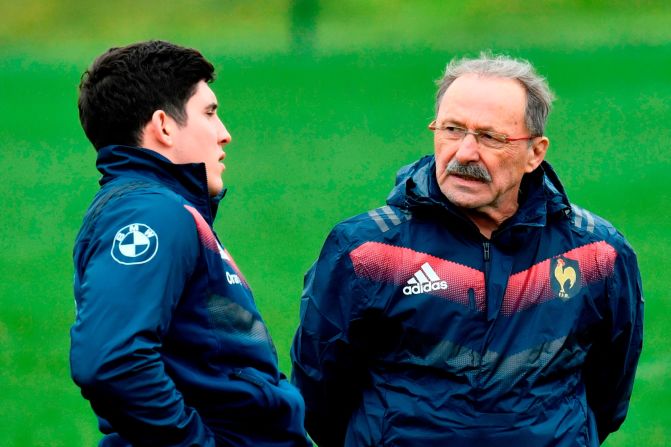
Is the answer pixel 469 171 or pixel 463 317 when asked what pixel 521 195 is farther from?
pixel 463 317

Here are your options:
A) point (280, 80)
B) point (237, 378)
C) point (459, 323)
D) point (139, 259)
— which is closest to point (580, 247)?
point (459, 323)

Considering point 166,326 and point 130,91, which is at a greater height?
point 130,91

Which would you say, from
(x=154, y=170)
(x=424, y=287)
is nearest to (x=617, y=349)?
(x=424, y=287)

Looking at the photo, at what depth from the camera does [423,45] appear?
8.00m

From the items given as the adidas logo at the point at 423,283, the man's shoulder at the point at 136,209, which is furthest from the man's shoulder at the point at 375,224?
the man's shoulder at the point at 136,209

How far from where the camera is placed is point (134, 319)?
2.40m

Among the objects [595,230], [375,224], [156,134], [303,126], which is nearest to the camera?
[156,134]

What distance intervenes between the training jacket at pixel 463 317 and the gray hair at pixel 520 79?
184 mm

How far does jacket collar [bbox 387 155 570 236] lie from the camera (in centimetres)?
336

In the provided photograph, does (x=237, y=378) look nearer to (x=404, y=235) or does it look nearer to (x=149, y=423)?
(x=149, y=423)

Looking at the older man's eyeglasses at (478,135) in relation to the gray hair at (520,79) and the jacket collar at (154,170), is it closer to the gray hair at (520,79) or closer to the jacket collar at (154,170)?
the gray hair at (520,79)

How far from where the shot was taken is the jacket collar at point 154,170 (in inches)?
105

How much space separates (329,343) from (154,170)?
3.14 ft

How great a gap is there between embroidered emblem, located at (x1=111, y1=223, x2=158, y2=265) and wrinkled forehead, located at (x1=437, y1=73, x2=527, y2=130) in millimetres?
1227
